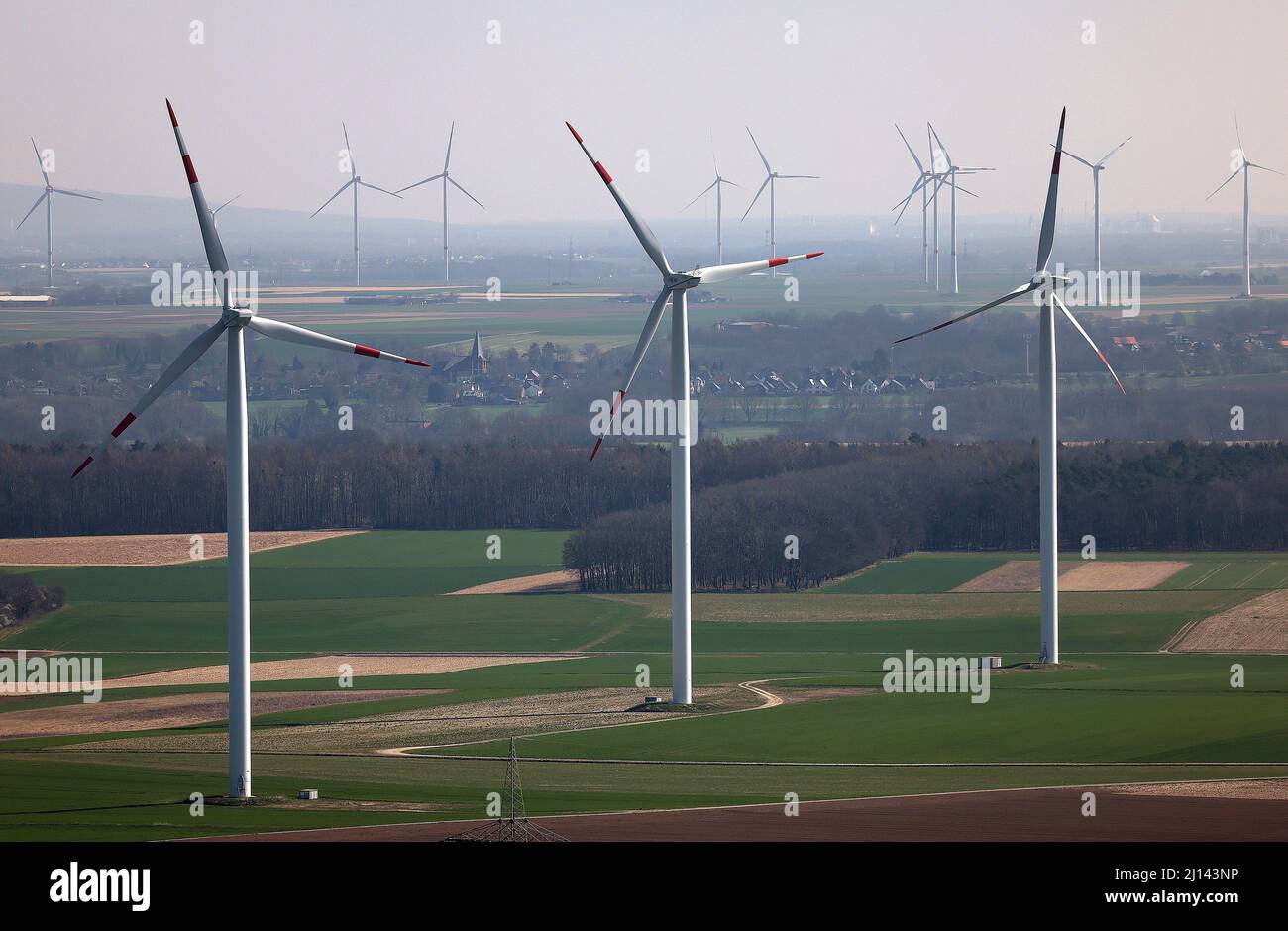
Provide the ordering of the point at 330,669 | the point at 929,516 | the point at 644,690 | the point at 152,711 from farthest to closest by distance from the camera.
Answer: the point at 929,516 < the point at 330,669 < the point at 644,690 < the point at 152,711

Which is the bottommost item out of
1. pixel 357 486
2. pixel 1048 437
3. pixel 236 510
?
pixel 357 486

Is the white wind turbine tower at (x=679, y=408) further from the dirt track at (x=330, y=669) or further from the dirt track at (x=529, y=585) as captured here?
the dirt track at (x=529, y=585)

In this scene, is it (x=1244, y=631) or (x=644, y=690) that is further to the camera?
(x=1244, y=631)

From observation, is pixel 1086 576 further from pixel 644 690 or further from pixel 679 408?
pixel 679 408

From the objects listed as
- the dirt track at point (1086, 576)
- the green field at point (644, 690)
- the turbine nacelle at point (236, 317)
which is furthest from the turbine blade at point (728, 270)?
the dirt track at point (1086, 576)

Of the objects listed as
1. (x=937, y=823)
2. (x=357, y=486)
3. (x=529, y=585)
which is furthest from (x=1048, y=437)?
(x=357, y=486)
